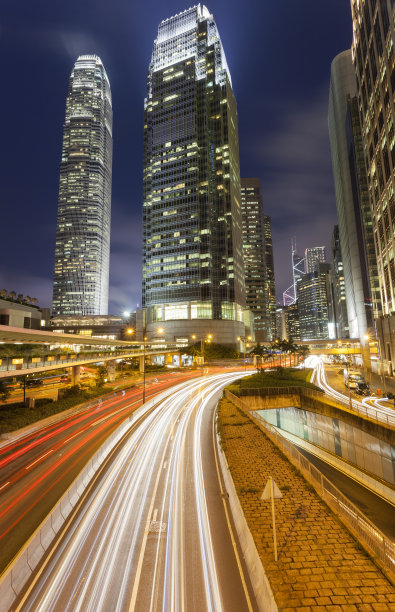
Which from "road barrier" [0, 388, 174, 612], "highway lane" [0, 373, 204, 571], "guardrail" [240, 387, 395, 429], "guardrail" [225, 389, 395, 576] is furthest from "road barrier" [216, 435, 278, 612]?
"guardrail" [240, 387, 395, 429]

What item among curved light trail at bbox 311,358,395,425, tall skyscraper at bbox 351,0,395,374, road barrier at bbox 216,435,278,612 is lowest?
curved light trail at bbox 311,358,395,425

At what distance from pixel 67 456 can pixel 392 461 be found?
2785cm

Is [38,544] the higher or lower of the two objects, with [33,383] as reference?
lower

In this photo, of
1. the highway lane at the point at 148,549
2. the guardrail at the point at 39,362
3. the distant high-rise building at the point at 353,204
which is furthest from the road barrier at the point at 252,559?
the distant high-rise building at the point at 353,204

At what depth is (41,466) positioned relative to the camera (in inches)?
758

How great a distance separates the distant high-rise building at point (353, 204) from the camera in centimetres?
11994

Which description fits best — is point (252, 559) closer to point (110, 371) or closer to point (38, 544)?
point (38, 544)

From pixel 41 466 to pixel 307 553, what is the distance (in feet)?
57.1

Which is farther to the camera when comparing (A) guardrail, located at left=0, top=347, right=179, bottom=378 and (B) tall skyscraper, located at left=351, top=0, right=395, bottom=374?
(B) tall skyscraper, located at left=351, top=0, right=395, bottom=374

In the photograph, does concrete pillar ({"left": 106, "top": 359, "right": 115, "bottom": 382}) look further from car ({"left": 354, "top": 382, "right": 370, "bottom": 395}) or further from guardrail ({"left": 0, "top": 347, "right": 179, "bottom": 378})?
car ({"left": 354, "top": 382, "right": 370, "bottom": 395})

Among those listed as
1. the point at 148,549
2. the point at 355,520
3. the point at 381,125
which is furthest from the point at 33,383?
the point at 381,125

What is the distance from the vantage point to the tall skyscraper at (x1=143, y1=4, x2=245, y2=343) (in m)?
118

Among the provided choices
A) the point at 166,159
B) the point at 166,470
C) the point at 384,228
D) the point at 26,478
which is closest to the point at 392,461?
the point at 166,470

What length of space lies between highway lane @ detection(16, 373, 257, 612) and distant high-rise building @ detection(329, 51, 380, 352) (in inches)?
4431
